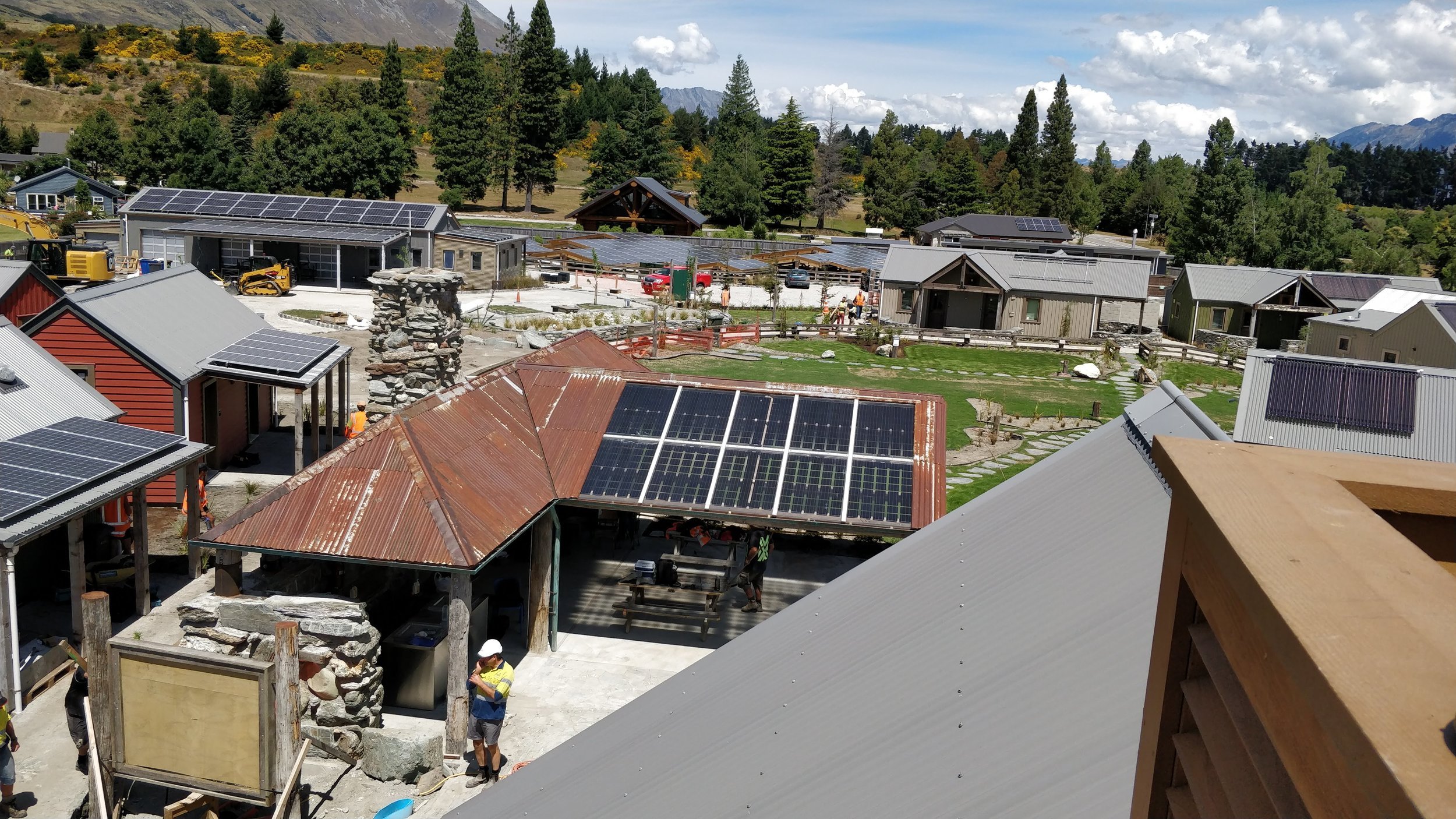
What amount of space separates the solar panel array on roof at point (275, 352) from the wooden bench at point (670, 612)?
27.1ft

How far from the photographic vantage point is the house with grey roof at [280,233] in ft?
168

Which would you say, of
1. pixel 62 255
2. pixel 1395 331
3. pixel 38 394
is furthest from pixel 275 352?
pixel 1395 331

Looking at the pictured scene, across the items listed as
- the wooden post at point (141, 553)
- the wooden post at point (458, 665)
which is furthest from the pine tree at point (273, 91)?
the wooden post at point (458, 665)

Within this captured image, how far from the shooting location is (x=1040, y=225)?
7950 centimetres

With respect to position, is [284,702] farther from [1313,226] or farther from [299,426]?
[1313,226]

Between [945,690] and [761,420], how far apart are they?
38.0ft

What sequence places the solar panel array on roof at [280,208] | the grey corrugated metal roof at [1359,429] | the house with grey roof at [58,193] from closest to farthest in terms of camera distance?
the grey corrugated metal roof at [1359,429]
the solar panel array on roof at [280,208]
the house with grey roof at [58,193]

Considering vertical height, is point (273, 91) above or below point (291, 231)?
above

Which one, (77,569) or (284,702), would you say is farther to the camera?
(77,569)

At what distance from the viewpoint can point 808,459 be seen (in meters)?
15.9

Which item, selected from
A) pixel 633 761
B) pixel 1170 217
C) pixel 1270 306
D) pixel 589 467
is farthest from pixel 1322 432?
pixel 1170 217

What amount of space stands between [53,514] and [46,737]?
8.18 feet

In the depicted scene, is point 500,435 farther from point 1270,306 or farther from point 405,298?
point 1270,306

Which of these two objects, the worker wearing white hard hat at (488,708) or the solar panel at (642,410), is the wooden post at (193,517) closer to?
the solar panel at (642,410)
